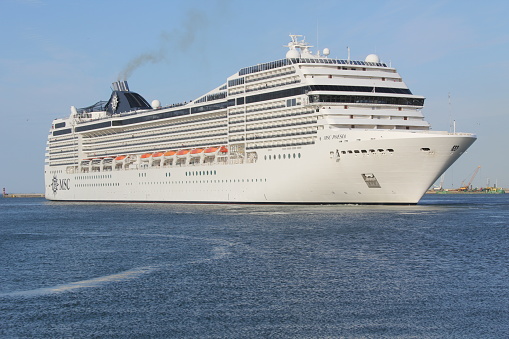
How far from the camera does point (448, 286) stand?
78.1 feet

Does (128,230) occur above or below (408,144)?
below

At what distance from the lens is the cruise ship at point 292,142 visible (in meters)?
59.2

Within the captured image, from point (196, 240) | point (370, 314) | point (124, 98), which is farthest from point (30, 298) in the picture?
point (124, 98)

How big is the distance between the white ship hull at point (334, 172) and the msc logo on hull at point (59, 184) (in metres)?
34.7

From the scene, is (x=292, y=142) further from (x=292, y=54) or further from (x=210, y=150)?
(x=210, y=150)

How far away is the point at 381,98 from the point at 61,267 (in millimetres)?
43794

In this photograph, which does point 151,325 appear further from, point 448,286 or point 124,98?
point 124,98

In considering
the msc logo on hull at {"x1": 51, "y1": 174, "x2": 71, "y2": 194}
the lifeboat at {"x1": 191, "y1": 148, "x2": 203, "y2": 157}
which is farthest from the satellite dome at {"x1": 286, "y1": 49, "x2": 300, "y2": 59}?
the msc logo on hull at {"x1": 51, "y1": 174, "x2": 71, "y2": 194}

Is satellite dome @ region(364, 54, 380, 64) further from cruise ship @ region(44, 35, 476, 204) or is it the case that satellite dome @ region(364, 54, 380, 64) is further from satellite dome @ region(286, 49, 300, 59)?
satellite dome @ region(286, 49, 300, 59)

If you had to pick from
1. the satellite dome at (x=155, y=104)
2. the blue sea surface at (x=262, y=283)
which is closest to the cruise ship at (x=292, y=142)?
the satellite dome at (x=155, y=104)

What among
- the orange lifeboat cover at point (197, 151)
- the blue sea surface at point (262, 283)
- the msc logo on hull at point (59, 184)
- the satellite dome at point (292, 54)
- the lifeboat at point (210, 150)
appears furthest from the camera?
the msc logo on hull at point (59, 184)

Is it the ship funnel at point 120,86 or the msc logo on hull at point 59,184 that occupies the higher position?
the ship funnel at point 120,86

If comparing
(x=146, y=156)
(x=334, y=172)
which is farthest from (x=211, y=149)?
(x=334, y=172)

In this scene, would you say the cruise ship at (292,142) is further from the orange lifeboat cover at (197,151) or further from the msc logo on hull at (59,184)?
the msc logo on hull at (59,184)
